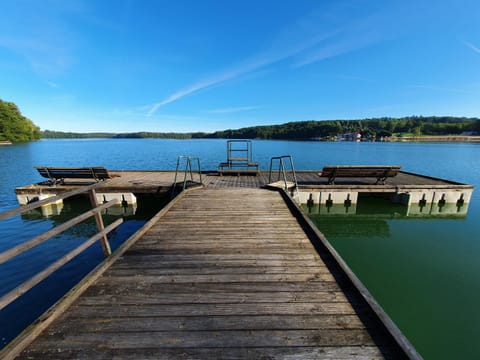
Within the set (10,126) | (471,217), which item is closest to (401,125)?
(471,217)

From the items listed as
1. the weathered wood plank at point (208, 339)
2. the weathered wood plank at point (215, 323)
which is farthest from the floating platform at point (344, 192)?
the weathered wood plank at point (208, 339)

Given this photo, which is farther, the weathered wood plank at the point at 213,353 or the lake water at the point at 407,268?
the lake water at the point at 407,268

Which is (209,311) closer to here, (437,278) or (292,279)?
(292,279)

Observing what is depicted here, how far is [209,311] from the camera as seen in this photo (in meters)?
2.04

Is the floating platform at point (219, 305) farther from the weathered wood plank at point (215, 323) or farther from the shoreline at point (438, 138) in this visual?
the shoreline at point (438, 138)

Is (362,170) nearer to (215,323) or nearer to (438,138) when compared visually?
(215,323)

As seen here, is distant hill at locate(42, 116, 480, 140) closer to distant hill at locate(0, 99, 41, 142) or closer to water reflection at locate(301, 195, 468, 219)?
distant hill at locate(0, 99, 41, 142)

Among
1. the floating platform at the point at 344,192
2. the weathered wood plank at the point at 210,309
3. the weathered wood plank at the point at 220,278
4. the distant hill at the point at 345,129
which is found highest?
the distant hill at the point at 345,129

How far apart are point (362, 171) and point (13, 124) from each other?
280ft

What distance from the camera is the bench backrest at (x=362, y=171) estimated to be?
8.25 m

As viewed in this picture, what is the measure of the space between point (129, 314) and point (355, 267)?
15.9 ft

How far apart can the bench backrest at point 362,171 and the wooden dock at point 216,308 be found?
552 cm

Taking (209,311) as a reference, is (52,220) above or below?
below

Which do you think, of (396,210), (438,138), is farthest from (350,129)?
(396,210)
